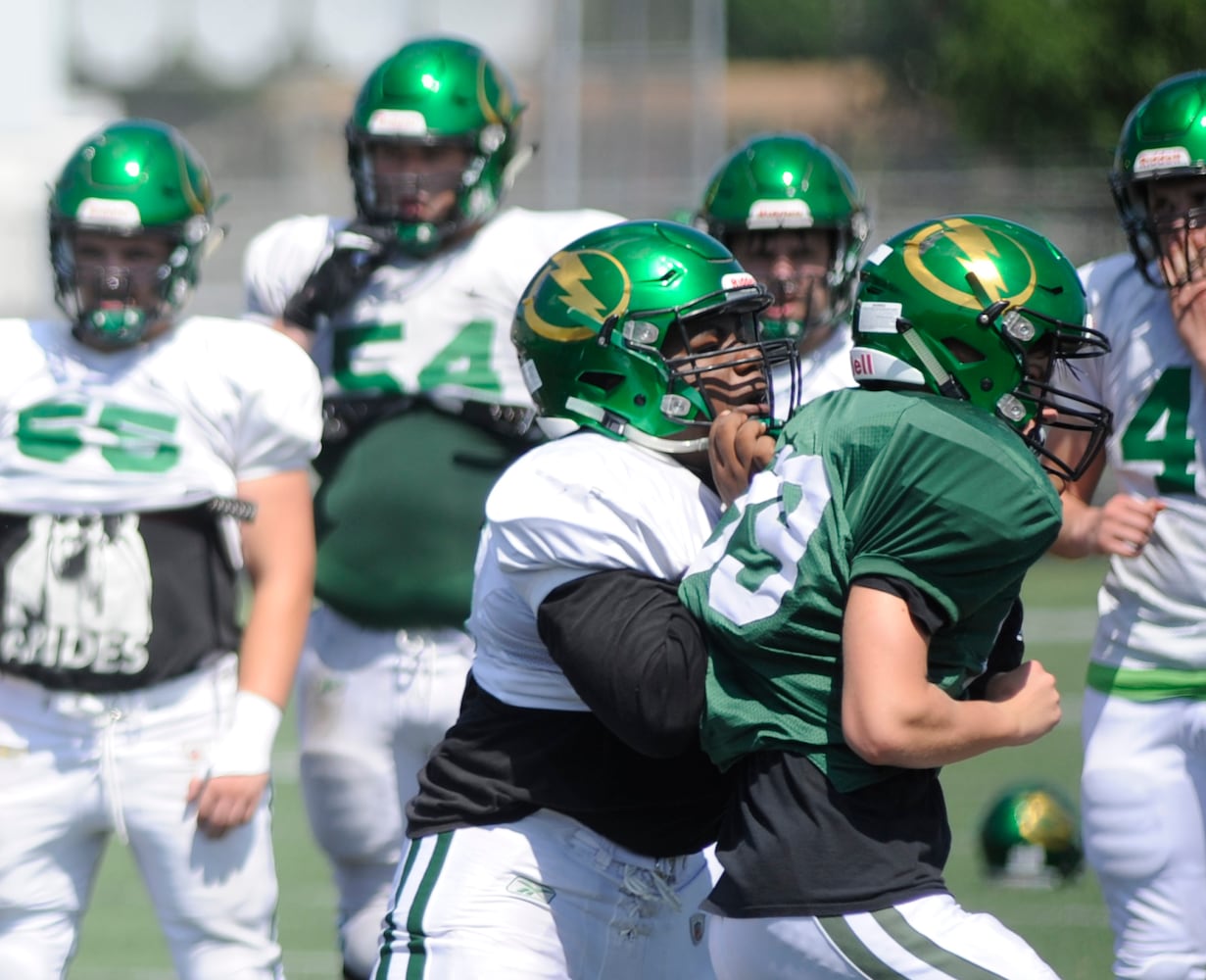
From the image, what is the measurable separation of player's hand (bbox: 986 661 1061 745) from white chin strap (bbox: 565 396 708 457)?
562mm

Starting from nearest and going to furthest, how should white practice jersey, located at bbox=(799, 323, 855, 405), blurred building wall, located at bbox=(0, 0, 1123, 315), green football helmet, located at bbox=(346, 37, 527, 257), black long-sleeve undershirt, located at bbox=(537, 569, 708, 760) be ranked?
1. black long-sleeve undershirt, located at bbox=(537, 569, 708, 760)
2. white practice jersey, located at bbox=(799, 323, 855, 405)
3. green football helmet, located at bbox=(346, 37, 527, 257)
4. blurred building wall, located at bbox=(0, 0, 1123, 315)

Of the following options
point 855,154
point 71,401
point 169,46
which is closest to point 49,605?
point 71,401

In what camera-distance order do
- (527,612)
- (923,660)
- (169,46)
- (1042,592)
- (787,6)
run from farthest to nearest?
(787,6) < (169,46) < (1042,592) < (527,612) < (923,660)

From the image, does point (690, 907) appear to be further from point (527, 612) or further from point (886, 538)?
point (886, 538)

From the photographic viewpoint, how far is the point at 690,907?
9.66 ft

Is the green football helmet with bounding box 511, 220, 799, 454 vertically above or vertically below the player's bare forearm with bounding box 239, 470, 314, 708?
above

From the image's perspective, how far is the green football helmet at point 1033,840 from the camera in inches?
240

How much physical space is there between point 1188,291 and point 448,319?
1591mm

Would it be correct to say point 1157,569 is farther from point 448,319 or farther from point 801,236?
point 448,319

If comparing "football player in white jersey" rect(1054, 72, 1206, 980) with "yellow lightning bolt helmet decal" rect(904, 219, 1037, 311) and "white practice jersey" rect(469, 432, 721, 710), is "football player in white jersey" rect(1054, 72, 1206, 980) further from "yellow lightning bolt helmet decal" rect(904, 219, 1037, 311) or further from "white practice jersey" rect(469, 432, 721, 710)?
"white practice jersey" rect(469, 432, 721, 710)

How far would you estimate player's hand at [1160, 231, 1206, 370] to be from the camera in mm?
3904

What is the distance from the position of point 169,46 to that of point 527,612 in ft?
74.2

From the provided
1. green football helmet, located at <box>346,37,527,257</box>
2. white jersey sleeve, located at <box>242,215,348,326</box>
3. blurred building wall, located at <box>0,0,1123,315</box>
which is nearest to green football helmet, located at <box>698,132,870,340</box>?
green football helmet, located at <box>346,37,527,257</box>

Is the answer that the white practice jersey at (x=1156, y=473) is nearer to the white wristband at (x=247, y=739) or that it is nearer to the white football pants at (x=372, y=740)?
the white football pants at (x=372, y=740)
